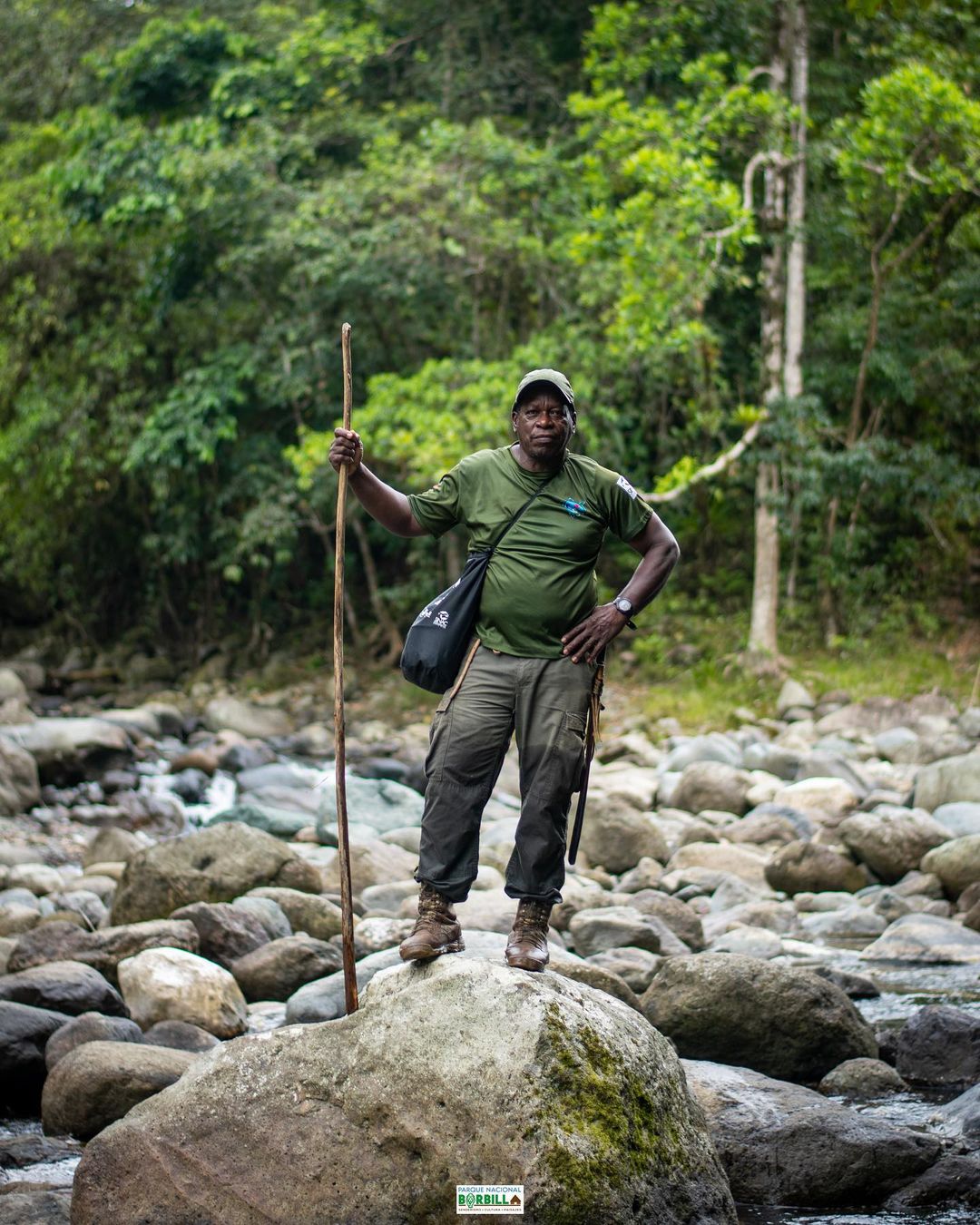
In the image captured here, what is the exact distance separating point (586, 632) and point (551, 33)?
1806 centimetres

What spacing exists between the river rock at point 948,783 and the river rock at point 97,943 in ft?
20.4

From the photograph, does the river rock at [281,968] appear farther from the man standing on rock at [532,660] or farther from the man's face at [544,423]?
the man's face at [544,423]

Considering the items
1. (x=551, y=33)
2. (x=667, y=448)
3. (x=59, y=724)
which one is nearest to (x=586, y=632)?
(x=59, y=724)

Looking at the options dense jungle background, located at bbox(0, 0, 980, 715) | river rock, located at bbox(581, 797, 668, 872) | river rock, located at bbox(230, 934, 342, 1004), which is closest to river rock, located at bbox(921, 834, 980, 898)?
river rock, located at bbox(581, 797, 668, 872)

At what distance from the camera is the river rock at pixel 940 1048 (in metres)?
6.09

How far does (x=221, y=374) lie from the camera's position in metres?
19.5

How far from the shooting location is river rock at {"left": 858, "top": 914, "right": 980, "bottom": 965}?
798 centimetres

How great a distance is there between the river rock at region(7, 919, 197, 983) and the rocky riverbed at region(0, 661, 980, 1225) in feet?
0.06

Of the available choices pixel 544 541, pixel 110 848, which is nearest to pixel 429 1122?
pixel 544 541

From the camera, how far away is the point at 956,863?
9.16 metres

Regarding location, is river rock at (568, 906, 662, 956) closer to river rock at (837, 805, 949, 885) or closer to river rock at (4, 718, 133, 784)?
river rock at (837, 805, 949, 885)

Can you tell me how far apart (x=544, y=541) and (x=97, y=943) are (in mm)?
4354

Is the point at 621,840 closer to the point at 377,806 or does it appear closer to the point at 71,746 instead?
the point at 377,806

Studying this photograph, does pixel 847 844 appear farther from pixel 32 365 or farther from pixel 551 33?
pixel 32 365
